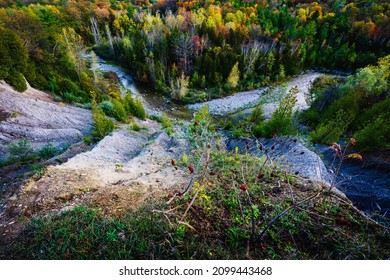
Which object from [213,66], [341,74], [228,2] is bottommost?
[341,74]

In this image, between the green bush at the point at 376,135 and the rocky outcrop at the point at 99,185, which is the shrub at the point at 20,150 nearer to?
the rocky outcrop at the point at 99,185

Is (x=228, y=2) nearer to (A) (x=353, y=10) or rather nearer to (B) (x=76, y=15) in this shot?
(A) (x=353, y=10)

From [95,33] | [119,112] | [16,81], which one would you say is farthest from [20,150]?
[95,33]

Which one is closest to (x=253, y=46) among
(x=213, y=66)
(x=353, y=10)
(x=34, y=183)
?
(x=213, y=66)

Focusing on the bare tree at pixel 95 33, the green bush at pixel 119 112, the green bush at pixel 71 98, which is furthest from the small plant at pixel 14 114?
the bare tree at pixel 95 33

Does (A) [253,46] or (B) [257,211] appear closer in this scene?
(B) [257,211]

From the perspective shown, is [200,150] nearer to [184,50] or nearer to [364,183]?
[364,183]

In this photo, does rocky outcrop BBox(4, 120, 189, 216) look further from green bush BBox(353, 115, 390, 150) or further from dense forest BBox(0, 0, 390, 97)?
dense forest BBox(0, 0, 390, 97)

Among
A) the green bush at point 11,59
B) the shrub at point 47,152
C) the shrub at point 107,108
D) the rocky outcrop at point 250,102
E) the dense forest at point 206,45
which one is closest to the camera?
A: the shrub at point 47,152

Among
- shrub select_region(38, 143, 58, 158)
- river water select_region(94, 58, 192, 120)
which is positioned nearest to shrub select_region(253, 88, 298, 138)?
shrub select_region(38, 143, 58, 158)
